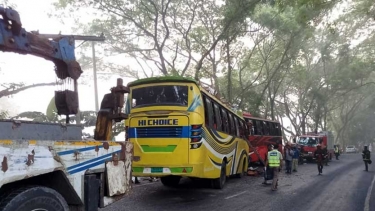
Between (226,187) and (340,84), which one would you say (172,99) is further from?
(340,84)

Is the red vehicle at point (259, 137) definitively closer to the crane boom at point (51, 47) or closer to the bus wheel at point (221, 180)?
the bus wheel at point (221, 180)

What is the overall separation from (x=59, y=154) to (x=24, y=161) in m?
0.49

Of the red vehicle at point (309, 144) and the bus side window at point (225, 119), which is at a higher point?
the bus side window at point (225, 119)

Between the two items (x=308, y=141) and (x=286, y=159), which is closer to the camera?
(x=286, y=159)

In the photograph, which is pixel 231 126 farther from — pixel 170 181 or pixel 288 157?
pixel 288 157

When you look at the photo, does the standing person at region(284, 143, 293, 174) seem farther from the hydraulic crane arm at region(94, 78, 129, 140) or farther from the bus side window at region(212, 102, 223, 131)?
the hydraulic crane arm at region(94, 78, 129, 140)

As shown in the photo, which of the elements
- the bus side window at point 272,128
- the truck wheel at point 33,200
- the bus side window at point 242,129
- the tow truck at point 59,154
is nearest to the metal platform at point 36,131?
the tow truck at point 59,154

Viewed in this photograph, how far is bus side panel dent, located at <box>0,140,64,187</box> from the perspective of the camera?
333 centimetres

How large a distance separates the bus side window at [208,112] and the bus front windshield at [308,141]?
68.2ft

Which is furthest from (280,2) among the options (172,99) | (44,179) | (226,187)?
(44,179)

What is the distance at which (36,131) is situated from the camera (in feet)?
13.5

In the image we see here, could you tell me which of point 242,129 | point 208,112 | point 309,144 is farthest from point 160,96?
point 309,144

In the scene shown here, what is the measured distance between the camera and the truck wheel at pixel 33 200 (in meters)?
→ 3.48

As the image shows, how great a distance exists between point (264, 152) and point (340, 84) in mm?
18522
